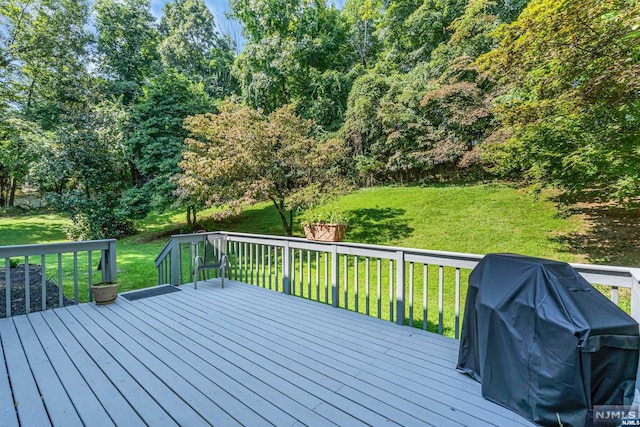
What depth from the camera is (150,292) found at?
4262 millimetres

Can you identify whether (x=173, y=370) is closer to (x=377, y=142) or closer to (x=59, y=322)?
(x=59, y=322)

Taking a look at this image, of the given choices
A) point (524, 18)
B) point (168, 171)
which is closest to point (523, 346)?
point (524, 18)

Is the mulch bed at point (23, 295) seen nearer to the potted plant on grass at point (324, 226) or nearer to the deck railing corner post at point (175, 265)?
the deck railing corner post at point (175, 265)

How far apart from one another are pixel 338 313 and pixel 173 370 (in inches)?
71.4

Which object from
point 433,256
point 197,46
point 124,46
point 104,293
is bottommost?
point 104,293

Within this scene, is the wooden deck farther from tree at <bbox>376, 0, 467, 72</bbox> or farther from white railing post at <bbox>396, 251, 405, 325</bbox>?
tree at <bbox>376, 0, 467, 72</bbox>

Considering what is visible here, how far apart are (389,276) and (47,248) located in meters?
4.20

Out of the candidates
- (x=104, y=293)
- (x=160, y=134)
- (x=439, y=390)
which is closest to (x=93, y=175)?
(x=160, y=134)

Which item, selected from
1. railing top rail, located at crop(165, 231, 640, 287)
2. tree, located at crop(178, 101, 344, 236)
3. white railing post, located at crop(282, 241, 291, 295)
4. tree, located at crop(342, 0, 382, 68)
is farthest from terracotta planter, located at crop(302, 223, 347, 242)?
tree, located at crop(342, 0, 382, 68)

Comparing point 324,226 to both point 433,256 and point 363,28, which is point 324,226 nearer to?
point 433,256

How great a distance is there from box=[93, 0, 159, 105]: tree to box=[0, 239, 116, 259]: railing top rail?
13.3 meters

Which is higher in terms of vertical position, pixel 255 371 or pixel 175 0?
pixel 175 0

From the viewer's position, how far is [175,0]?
66.0ft

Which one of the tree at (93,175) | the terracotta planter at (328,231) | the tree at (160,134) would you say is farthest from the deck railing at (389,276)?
the tree at (93,175)
